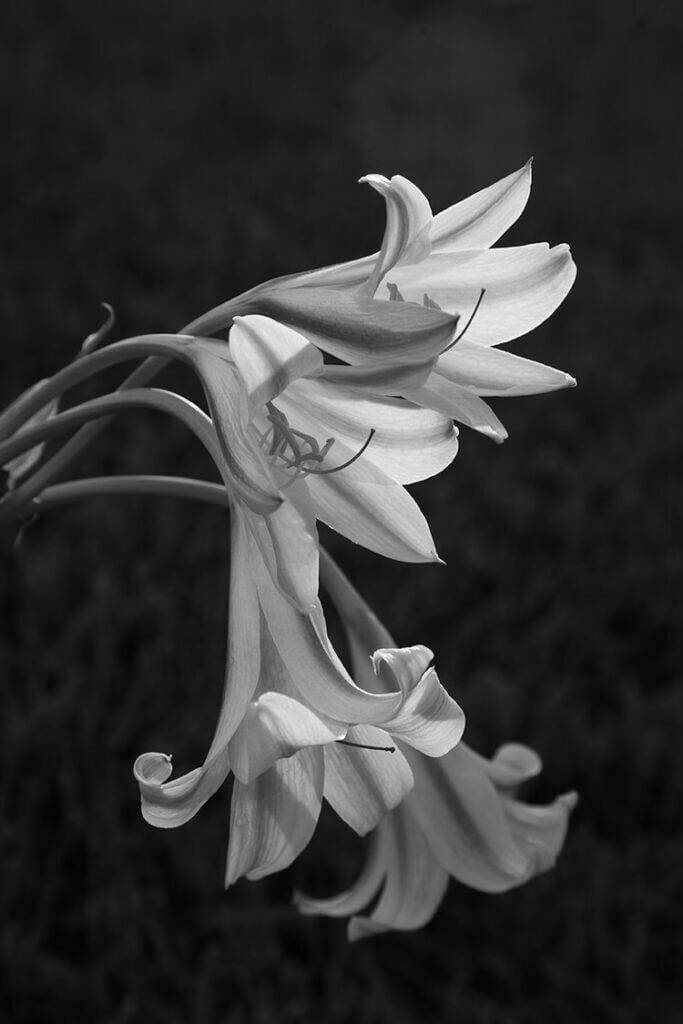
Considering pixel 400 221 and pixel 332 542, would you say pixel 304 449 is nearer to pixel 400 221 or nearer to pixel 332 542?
pixel 400 221

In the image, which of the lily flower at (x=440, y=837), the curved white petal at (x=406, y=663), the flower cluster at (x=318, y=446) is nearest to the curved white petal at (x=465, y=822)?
the lily flower at (x=440, y=837)

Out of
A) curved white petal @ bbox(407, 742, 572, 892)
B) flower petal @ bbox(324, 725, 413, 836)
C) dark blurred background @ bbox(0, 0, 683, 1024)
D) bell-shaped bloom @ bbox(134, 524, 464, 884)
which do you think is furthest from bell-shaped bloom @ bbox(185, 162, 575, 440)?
dark blurred background @ bbox(0, 0, 683, 1024)

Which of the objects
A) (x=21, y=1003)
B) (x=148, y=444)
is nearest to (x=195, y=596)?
(x=148, y=444)

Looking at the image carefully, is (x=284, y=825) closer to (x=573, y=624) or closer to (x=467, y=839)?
(x=467, y=839)

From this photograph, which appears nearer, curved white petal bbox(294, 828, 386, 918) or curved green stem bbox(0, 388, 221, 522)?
curved green stem bbox(0, 388, 221, 522)

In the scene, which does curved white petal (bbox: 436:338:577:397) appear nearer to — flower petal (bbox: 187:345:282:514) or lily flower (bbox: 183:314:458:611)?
lily flower (bbox: 183:314:458:611)

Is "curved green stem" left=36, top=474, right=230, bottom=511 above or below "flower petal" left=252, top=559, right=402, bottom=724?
above
